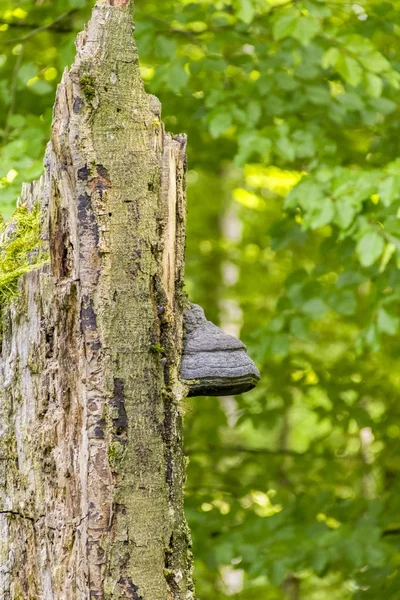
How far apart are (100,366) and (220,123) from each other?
9.07 ft

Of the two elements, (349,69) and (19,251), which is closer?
(19,251)

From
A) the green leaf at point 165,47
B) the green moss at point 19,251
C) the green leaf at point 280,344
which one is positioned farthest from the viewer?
the green leaf at point 280,344

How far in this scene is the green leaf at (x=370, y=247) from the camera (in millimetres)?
4102

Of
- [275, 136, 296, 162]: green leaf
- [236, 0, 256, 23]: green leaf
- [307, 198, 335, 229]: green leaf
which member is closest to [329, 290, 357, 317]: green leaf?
[307, 198, 335, 229]: green leaf

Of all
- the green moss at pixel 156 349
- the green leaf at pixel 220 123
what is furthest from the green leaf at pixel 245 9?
the green moss at pixel 156 349

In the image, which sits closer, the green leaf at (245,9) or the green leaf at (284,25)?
the green leaf at (245,9)

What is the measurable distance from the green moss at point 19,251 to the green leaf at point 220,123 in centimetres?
218

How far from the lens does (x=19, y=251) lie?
2473 millimetres

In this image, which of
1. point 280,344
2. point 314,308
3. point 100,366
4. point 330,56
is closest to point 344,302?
point 314,308

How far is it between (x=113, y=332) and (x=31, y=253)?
462 mm

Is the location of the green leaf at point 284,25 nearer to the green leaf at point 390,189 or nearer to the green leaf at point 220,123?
the green leaf at point 220,123

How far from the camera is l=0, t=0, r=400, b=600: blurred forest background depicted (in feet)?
14.4

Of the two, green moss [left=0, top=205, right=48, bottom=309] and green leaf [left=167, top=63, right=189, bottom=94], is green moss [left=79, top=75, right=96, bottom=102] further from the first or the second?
green leaf [left=167, top=63, right=189, bottom=94]

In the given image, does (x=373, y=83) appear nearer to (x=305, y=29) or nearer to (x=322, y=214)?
(x=305, y=29)
